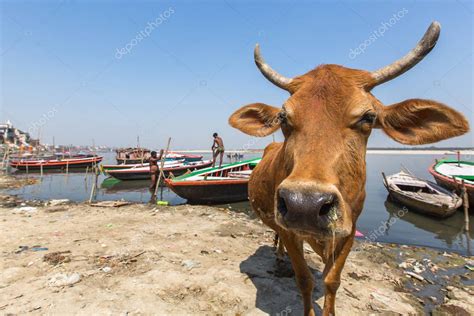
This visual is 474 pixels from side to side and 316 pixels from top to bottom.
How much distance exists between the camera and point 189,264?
4758 mm

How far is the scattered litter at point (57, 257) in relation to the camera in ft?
15.4

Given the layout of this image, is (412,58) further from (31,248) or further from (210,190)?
(210,190)

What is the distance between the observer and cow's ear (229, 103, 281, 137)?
10.2ft

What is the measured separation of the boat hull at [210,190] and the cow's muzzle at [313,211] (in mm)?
10180

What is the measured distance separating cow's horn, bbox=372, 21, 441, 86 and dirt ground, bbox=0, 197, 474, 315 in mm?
3142

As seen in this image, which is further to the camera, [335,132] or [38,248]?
[38,248]

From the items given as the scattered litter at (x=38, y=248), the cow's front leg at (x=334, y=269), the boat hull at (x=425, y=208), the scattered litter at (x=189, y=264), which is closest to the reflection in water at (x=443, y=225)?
the boat hull at (x=425, y=208)

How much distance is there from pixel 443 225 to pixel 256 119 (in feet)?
36.8

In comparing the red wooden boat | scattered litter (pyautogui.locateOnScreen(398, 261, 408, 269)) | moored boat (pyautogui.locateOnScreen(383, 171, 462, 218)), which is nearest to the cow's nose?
scattered litter (pyautogui.locateOnScreen(398, 261, 408, 269))

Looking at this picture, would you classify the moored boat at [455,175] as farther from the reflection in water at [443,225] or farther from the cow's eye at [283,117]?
the cow's eye at [283,117]

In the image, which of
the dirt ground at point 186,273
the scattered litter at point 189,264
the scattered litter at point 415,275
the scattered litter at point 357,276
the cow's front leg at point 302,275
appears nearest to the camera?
the cow's front leg at point 302,275

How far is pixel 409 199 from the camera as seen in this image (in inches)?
471

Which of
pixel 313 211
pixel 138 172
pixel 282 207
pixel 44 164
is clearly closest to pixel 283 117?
pixel 282 207

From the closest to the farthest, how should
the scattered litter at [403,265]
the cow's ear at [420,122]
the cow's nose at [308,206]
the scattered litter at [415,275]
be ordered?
the cow's nose at [308,206] < the cow's ear at [420,122] < the scattered litter at [415,275] < the scattered litter at [403,265]
